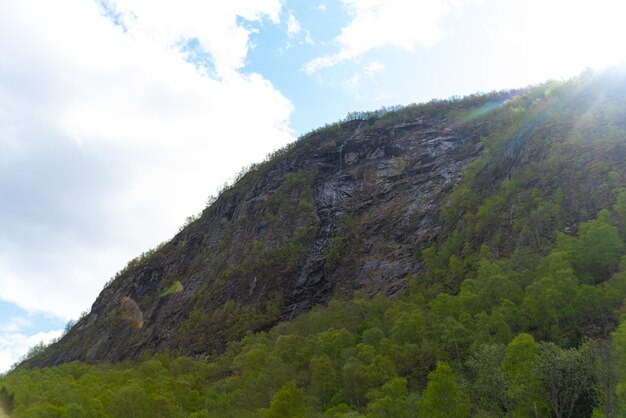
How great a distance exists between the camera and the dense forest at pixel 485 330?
43062 mm

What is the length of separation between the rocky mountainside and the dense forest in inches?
31.3

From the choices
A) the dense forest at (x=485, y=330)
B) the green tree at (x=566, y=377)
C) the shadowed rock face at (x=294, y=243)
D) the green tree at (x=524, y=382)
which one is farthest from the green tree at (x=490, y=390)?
the shadowed rock face at (x=294, y=243)

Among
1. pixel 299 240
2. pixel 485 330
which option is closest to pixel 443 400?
pixel 485 330

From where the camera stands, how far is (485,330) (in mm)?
60250

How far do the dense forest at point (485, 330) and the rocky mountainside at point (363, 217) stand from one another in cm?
80

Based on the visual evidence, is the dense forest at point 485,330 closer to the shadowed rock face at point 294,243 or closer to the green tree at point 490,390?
the green tree at point 490,390

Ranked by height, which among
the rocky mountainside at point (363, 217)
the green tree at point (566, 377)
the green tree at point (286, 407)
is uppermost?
the rocky mountainside at point (363, 217)

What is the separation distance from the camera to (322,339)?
260 ft

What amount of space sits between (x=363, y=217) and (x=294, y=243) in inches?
921

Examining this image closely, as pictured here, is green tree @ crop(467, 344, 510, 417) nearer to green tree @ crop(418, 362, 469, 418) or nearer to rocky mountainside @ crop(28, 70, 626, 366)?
green tree @ crop(418, 362, 469, 418)

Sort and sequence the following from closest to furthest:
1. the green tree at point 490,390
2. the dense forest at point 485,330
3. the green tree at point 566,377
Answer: the green tree at point 566,377, the green tree at point 490,390, the dense forest at point 485,330

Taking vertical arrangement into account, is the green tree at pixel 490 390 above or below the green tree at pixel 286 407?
below

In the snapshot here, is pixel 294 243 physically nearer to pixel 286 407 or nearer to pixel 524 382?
pixel 286 407

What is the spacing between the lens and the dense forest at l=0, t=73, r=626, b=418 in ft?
141
